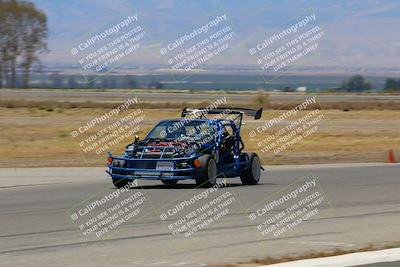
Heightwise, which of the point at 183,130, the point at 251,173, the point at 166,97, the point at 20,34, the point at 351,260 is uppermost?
the point at 351,260

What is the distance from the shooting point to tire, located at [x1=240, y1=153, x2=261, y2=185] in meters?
21.7

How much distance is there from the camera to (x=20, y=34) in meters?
114

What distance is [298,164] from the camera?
29422 mm

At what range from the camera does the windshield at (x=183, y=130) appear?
20.8 m

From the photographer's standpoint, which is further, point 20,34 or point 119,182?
point 20,34

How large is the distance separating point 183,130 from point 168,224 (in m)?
6.17

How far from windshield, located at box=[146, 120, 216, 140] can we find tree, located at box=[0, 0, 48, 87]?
94.6 metres

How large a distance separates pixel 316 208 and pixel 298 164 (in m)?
12.1

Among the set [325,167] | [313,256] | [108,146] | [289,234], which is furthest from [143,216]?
[108,146]

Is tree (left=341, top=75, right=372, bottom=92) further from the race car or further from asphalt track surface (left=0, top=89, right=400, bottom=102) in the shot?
the race car

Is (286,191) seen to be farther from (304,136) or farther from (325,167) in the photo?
(304,136)

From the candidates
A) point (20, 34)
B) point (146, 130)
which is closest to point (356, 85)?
point (20, 34)

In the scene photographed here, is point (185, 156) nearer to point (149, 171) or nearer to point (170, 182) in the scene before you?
point (149, 171)

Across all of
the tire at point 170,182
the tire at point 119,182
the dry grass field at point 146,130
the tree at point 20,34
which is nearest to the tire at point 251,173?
the tire at point 170,182
